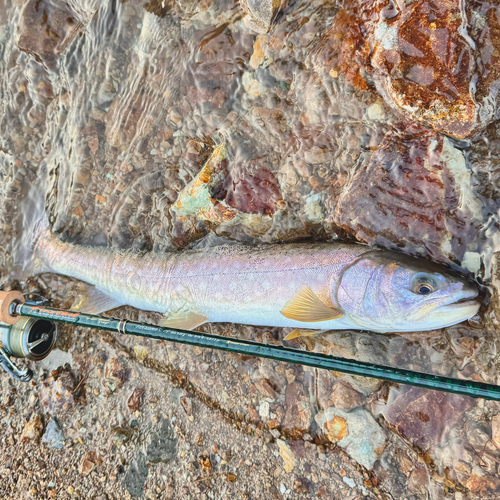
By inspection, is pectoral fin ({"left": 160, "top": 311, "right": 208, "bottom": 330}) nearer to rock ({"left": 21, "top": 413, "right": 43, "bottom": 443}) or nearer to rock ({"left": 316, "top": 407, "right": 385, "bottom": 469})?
rock ({"left": 316, "top": 407, "right": 385, "bottom": 469})

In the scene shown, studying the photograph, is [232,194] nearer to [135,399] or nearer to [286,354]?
[286,354]

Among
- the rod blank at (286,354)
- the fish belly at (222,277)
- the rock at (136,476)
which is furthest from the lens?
Result: the rock at (136,476)

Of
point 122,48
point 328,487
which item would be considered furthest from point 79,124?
point 328,487

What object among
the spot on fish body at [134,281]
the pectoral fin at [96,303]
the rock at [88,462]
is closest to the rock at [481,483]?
the spot on fish body at [134,281]

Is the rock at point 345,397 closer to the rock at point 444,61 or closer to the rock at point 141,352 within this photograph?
the rock at point 141,352

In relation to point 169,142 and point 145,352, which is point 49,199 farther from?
point 145,352

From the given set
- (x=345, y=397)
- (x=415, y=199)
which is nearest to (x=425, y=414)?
(x=345, y=397)
